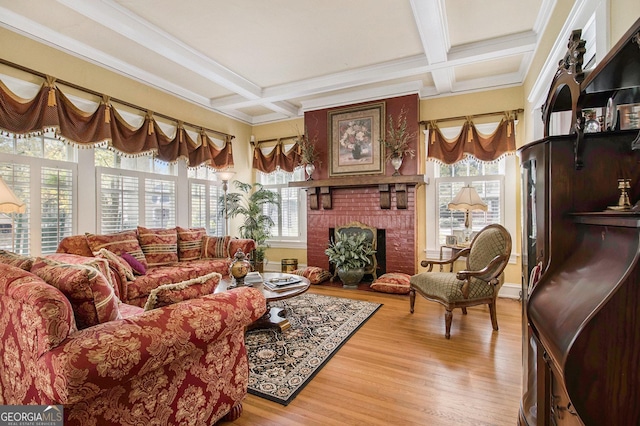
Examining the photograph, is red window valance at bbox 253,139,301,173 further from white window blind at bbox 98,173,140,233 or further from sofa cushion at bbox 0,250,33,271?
sofa cushion at bbox 0,250,33,271

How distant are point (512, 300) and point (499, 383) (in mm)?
2496

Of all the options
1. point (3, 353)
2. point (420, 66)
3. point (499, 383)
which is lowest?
point (499, 383)

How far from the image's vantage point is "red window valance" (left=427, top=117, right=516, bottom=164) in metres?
4.29

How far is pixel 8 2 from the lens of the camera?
9.17 ft

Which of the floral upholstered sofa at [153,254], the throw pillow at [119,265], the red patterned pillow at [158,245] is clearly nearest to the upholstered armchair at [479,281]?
the floral upholstered sofa at [153,254]

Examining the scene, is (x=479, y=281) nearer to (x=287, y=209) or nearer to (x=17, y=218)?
(x=287, y=209)

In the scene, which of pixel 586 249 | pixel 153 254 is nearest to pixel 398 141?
pixel 153 254

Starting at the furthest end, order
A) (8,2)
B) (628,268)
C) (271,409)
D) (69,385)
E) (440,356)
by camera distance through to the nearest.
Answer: (8,2) → (440,356) → (271,409) → (69,385) → (628,268)

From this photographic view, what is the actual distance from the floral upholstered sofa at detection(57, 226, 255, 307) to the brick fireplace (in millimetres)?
1260

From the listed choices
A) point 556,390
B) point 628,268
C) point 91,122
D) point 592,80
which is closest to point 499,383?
point 556,390

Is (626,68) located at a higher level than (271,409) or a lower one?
higher

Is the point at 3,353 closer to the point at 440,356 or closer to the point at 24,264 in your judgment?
the point at 24,264

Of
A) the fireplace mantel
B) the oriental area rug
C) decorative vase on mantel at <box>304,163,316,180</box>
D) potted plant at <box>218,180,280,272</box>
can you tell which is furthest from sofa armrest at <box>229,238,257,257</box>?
decorative vase on mantel at <box>304,163,316,180</box>

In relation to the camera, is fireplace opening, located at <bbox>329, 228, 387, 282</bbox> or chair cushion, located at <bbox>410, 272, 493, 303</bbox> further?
fireplace opening, located at <bbox>329, 228, 387, 282</bbox>
